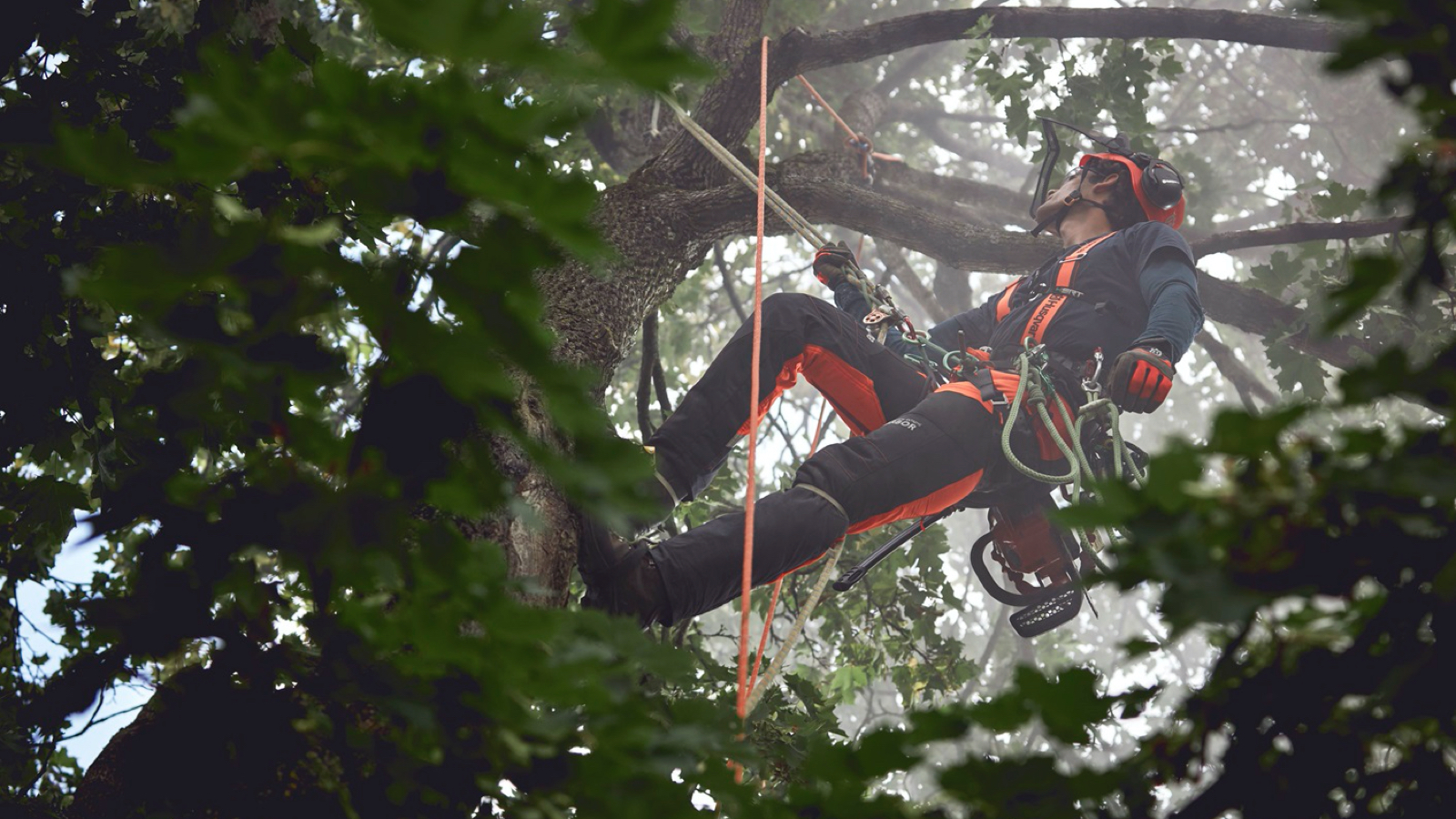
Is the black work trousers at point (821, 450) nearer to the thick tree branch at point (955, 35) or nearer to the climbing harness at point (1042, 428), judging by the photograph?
the climbing harness at point (1042, 428)

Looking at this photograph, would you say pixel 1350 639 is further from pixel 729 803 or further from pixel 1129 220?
pixel 1129 220

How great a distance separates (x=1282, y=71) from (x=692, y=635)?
15.4 metres

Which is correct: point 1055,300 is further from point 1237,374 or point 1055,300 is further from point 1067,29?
point 1237,374

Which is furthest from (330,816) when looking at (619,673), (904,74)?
(904,74)

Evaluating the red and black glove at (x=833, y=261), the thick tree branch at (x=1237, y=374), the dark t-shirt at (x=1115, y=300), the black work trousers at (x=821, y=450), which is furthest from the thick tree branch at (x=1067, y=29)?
the thick tree branch at (x=1237, y=374)

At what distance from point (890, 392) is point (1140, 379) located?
771 mm

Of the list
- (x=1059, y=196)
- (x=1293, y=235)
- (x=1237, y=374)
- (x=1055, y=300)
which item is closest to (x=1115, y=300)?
(x=1055, y=300)

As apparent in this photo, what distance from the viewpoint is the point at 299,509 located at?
2.59 ft

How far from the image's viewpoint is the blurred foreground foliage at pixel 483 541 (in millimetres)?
702

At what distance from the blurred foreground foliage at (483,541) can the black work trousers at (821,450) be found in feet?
4.63

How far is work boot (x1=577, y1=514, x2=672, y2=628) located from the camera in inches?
84.0

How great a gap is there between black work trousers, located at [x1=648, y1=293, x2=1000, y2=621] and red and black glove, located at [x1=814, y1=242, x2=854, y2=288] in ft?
1.47

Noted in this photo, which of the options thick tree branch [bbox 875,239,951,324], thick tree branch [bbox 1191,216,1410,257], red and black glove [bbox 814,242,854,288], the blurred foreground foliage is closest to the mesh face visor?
thick tree branch [bbox 1191,216,1410,257]

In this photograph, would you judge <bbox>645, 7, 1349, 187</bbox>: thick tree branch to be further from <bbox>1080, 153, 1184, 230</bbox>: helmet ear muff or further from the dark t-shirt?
the dark t-shirt
